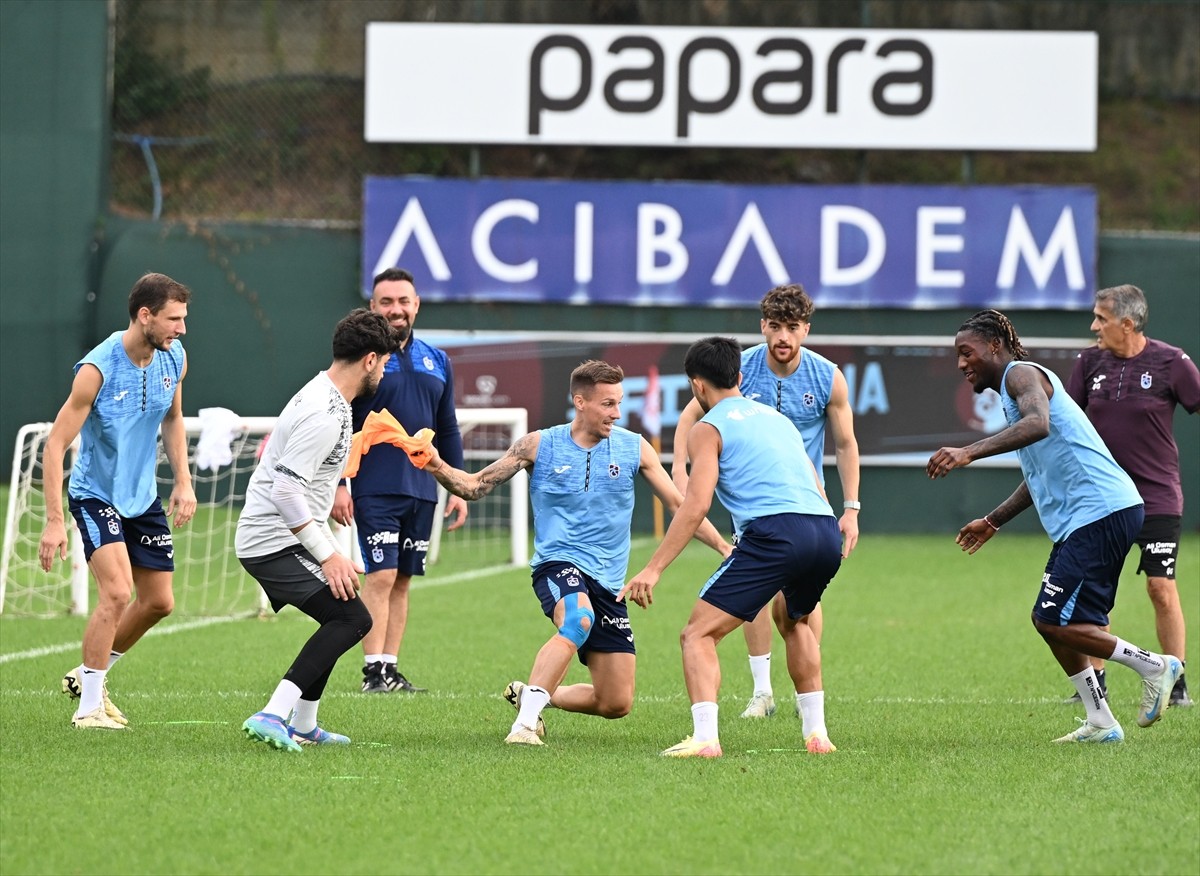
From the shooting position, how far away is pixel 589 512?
7.38m

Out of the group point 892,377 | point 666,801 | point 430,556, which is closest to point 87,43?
point 430,556

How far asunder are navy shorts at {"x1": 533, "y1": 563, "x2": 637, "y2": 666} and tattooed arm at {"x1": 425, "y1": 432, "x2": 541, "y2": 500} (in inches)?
17.3

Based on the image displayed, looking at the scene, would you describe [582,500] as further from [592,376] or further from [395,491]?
[395,491]

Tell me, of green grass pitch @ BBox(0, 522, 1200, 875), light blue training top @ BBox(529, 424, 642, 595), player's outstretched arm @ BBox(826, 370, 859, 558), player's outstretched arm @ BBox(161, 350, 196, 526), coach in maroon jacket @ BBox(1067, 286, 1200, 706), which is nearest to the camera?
green grass pitch @ BBox(0, 522, 1200, 875)

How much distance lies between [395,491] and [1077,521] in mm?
3615

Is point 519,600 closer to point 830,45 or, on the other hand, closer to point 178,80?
point 830,45

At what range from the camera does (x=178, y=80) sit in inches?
882

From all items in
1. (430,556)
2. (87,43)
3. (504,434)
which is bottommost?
(430,556)

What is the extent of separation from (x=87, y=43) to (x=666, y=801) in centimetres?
1639

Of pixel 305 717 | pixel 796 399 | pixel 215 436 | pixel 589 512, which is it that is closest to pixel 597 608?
pixel 589 512

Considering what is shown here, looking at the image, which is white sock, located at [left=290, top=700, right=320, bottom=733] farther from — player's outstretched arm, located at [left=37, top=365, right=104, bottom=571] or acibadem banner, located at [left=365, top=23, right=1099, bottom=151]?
acibadem banner, located at [left=365, top=23, right=1099, bottom=151]

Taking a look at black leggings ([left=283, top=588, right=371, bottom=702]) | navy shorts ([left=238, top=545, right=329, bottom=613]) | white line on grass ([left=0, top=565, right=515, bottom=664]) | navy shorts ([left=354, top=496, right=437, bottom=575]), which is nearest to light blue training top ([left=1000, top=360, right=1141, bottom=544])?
black leggings ([left=283, top=588, right=371, bottom=702])

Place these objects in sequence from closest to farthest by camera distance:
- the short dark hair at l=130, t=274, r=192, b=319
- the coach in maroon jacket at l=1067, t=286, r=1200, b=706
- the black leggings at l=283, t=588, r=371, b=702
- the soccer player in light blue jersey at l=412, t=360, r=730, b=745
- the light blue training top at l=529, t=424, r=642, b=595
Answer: the black leggings at l=283, t=588, r=371, b=702
the soccer player in light blue jersey at l=412, t=360, r=730, b=745
the light blue training top at l=529, t=424, r=642, b=595
the short dark hair at l=130, t=274, r=192, b=319
the coach in maroon jacket at l=1067, t=286, r=1200, b=706

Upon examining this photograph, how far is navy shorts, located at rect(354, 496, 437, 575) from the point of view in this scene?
886 centimetres
